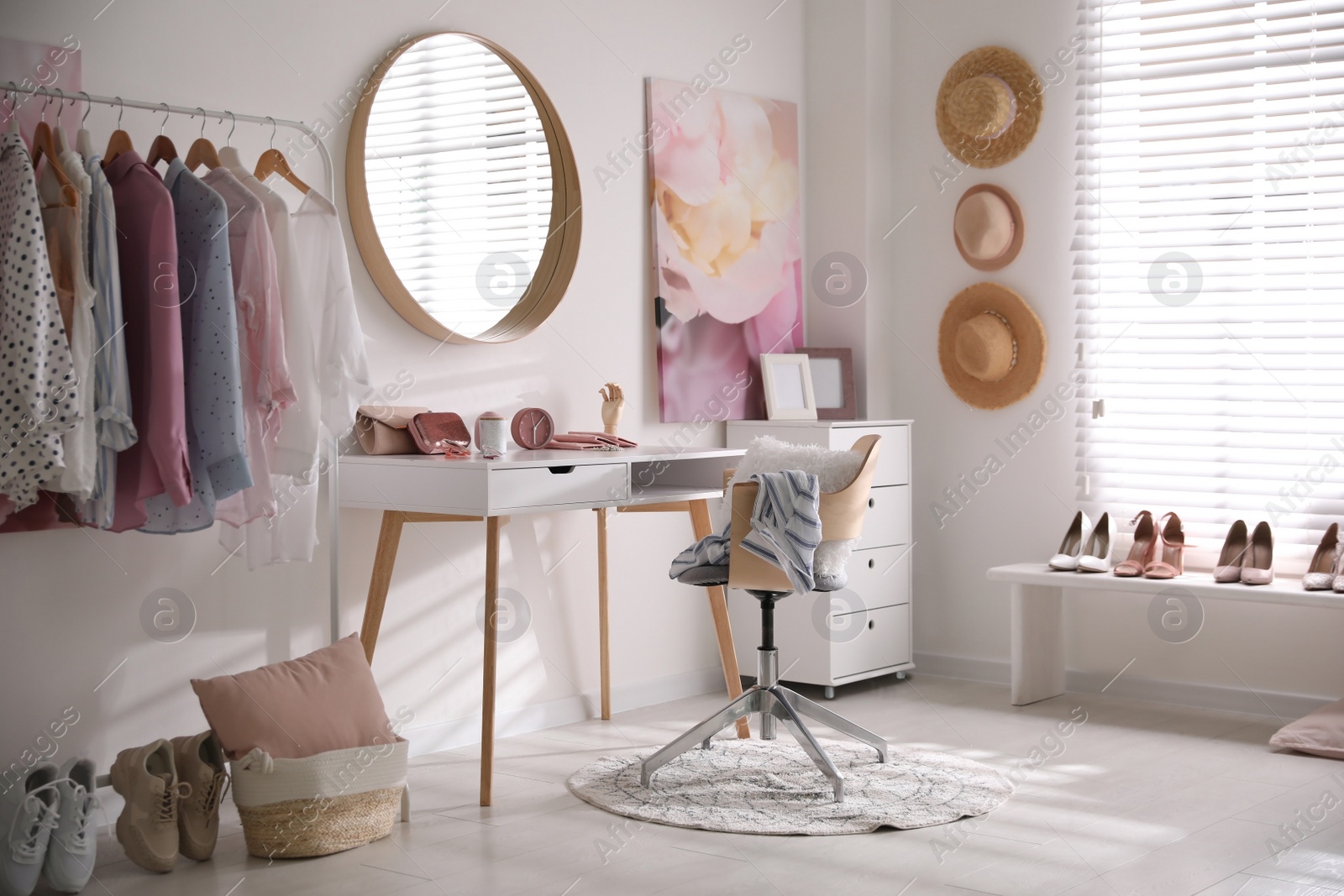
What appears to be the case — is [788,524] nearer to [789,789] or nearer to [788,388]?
[789,789]

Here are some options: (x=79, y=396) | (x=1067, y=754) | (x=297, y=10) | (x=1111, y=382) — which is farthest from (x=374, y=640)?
(x=1111, y=382)

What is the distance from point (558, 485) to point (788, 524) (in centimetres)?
58

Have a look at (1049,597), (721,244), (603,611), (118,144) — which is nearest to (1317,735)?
(1049,597)

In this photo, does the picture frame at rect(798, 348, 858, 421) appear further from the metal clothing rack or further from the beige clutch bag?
the metal clothing rack

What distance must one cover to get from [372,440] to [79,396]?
92cm

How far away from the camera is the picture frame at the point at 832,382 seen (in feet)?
15.4

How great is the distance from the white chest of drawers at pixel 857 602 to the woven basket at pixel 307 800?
6.22ft

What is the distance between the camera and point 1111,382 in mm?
4406

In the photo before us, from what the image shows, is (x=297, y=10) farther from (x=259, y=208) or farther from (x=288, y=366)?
(x=288, y=366)

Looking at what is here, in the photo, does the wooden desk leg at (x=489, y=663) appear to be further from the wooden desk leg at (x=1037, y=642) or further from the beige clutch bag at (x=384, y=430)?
the wooden desk leg at (x=1037, y=642)

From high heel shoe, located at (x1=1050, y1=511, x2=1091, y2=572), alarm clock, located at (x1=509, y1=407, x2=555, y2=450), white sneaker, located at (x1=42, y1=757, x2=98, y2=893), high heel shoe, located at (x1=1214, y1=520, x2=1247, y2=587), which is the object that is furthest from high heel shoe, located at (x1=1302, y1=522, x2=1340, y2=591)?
white sneaker, located at (x1=42, y1=757, x2=98, y2=893)

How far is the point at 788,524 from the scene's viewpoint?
3.12 meters

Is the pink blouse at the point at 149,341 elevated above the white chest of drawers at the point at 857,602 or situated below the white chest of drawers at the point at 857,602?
above

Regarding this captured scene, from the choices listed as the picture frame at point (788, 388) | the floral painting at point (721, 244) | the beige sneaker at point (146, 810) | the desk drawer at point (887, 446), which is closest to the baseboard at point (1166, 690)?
the desk drawer at point (887, 446)
